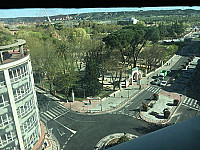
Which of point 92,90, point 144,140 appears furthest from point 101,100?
point 144,140

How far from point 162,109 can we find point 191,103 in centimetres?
403

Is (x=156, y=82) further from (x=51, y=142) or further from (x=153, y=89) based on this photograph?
(x=51, y=142)

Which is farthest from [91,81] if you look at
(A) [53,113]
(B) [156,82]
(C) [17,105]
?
(C) [17,105]

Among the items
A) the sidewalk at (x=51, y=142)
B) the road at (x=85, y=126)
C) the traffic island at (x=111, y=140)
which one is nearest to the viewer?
the traffic island at (x=111, y=140)

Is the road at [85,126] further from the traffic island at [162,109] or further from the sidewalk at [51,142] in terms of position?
the traffic island at [162,109]

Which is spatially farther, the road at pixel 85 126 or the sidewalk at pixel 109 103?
the sidewalk at pixel 109 103

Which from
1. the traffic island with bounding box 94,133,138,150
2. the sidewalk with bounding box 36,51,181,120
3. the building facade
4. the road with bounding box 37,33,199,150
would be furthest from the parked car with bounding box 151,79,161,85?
the building facade

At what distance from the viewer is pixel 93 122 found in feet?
61.5

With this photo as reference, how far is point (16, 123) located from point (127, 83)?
17.3 m

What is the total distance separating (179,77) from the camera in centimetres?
2984

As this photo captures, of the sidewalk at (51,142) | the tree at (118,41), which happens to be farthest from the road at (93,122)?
the tree at (118,41)

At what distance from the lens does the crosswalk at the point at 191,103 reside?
2124 cm

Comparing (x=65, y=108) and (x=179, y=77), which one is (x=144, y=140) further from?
(x=179, y=77)

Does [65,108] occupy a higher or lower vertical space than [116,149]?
lower
